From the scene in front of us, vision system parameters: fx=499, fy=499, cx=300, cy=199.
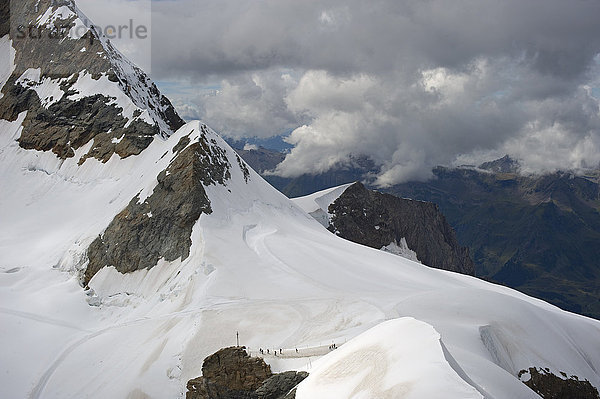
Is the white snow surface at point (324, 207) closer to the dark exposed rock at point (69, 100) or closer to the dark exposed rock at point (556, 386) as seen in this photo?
the dark exposed rock at point (69, 100)

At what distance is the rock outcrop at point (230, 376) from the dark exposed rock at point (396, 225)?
272ft

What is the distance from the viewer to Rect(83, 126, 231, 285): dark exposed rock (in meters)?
45.3

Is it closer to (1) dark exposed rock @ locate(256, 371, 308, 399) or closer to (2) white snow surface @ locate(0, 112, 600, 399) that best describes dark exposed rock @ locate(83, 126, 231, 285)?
(2) white snow surface @ locate(0, 112, 600, 399)

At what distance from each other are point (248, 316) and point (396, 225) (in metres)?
109

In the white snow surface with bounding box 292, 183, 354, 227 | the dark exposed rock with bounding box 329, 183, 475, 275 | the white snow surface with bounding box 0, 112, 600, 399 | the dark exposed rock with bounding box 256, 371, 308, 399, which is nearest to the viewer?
the dark exposed rock with bounding box 256, 371, 308, 399

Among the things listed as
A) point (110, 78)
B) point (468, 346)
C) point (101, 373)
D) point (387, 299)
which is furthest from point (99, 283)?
point (110, 78)

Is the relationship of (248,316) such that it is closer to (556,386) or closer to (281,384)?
(281,384)

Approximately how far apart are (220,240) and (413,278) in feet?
55.4

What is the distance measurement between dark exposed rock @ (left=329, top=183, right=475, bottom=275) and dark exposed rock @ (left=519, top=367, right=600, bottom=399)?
81.9 metres

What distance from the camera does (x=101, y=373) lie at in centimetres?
3150

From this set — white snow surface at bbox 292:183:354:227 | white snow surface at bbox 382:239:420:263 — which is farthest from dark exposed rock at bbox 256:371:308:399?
white snow surface at bbox 382:239:420:263

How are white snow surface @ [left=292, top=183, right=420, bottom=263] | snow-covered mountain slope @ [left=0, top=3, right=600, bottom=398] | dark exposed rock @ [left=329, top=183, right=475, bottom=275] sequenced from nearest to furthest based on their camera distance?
1. snow-covered mountain slope @ [left=0, top=3, right=600, bottom=398]
2. white snow surface @ [left=292, top=183, right=420, bottom=263]
3. dark exposed rock @ [left=329, top=183, right=475, bottom=275]

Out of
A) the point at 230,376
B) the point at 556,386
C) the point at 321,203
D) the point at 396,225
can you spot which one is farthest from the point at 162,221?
the point at 396,225

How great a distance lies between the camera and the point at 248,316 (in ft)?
108
